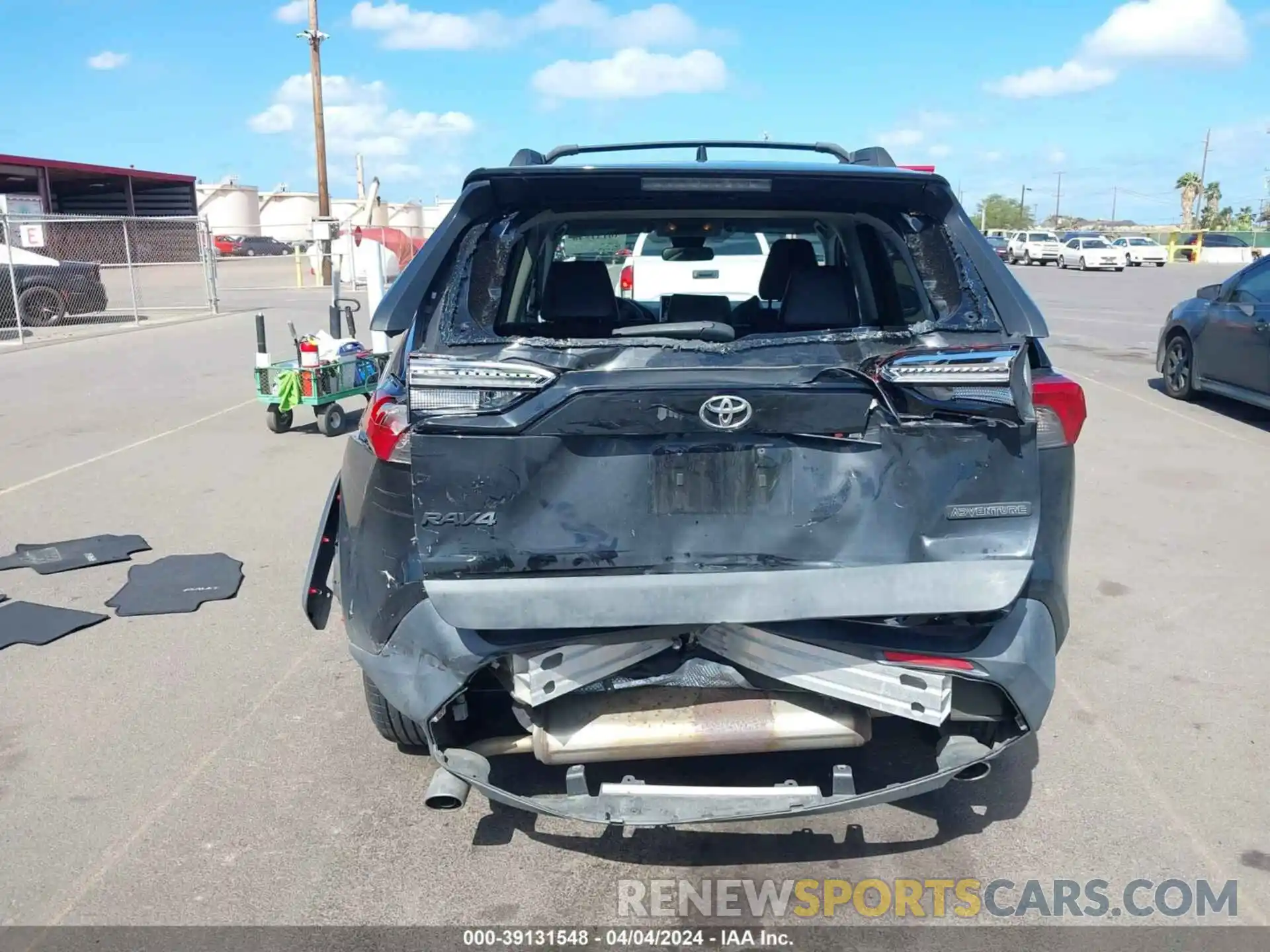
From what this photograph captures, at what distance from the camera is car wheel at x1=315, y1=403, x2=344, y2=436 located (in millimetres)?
9812

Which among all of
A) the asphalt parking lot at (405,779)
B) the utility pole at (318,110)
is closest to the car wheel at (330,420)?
the asphalt parking lot at (405,779)

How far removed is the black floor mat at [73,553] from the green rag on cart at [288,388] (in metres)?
3.09

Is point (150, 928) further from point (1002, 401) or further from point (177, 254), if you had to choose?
point (177, 254)

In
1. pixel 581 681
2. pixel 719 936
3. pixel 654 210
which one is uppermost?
pixel 654 210

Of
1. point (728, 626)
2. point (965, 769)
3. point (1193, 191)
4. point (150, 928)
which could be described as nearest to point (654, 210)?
point (728, 626)

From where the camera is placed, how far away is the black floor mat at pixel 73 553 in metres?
6.05

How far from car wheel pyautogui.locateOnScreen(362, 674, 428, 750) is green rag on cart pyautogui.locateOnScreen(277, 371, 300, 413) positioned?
6.29 metres

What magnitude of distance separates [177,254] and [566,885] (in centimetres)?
4747

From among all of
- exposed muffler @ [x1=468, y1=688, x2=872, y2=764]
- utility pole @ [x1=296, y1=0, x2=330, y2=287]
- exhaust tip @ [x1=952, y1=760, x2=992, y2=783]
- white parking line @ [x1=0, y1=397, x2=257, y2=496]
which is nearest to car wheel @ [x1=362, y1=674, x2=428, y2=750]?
exposed muffler @ [x1=468, y1=688, x2=872, y2=764]

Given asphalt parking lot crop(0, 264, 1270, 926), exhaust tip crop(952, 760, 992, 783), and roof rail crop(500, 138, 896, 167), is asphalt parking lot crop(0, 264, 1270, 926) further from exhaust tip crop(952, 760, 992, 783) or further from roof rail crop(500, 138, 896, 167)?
roof rail crop(500, 138, 896, 167)

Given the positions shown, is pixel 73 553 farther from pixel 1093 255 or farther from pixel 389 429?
pixel 1093 255

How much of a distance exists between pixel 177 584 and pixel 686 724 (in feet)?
12.3

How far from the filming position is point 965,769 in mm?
2986

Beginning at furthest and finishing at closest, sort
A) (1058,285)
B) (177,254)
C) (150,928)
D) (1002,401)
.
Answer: (177,254)
(1058,285)
(150,928)
(1002,401)
